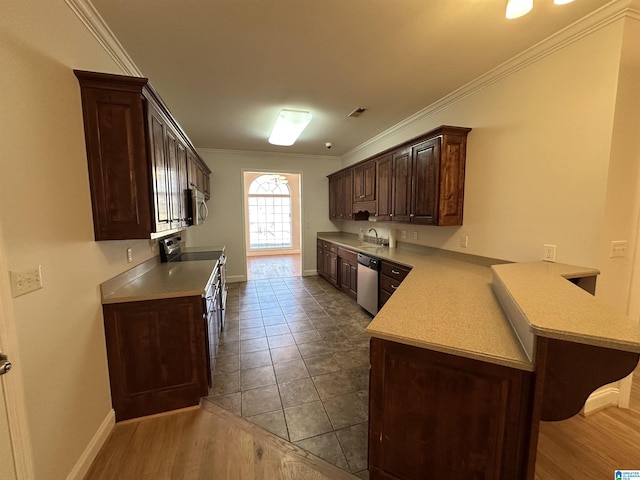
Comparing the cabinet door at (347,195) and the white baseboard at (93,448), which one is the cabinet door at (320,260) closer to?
the cabinet door at (347,195)

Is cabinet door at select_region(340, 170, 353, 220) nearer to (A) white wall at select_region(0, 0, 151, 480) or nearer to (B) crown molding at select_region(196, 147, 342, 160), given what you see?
(B) crown molding at select_region(196, 147, 342, 160)

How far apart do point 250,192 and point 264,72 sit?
22.4 feet

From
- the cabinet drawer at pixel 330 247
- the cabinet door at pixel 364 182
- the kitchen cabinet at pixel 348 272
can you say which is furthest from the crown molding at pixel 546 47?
the cabinet drawer at pixel 330 247

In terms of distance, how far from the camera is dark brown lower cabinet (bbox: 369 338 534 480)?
112 cm

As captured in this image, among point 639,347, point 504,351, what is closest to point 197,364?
point 504,351

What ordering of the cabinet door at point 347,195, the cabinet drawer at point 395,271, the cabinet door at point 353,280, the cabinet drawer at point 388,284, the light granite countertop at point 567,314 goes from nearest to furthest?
1. the light granite countertop at point 567,314
2. the cabinet drawer at point 395,271
3. the cabinet drawer at point 388,284
4. the cabinet door at point 353,280
5. the cabinet door at point 347,195

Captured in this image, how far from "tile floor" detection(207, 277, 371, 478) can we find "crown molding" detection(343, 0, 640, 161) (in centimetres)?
293

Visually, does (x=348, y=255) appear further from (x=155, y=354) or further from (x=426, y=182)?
(x=155, y=354)

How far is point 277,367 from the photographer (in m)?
2.59

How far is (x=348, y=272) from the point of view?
4586mm

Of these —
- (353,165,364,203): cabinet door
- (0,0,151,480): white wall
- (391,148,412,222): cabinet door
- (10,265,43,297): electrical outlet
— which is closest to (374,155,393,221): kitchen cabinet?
(391,148,412,222): cabinet door

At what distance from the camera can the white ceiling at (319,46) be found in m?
1.72

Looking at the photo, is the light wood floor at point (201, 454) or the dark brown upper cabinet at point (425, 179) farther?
the dark brown upper cabinet at point (425, 179)

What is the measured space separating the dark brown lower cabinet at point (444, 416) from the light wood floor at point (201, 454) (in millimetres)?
429
